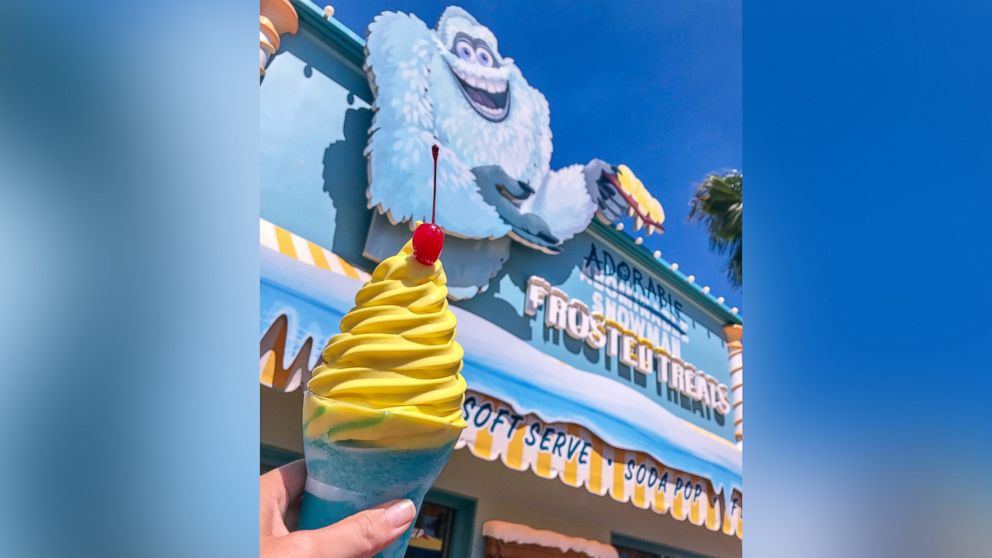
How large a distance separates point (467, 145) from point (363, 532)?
451 centimetres

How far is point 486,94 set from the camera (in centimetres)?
617

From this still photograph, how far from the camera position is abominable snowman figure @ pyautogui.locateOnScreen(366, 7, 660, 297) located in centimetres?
524

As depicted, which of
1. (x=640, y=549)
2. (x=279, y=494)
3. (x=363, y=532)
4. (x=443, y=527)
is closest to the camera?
(x=363, y=532)

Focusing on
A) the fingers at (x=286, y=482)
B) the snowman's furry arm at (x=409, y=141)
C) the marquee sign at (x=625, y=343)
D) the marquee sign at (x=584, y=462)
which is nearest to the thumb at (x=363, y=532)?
the fingers at (x=286, y=482)

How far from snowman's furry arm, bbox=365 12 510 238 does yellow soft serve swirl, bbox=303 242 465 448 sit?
2.86m

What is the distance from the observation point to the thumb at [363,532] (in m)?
1.51

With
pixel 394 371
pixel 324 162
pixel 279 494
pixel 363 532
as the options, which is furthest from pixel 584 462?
pixel 363 532

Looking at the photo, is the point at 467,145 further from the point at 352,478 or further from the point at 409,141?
the point at 352,478

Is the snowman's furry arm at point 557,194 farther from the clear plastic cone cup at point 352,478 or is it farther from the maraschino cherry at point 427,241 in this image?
the clear plastic cone cup at point 352,478

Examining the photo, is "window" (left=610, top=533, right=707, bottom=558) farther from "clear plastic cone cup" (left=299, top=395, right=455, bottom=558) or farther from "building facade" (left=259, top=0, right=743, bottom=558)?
"clear plastic cone cup" (left=299, top=395, right=455, bottom=558)

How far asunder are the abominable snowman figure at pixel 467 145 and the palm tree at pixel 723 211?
2.44 m
